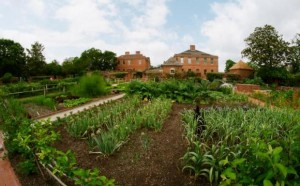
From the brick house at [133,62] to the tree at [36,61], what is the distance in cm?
2161

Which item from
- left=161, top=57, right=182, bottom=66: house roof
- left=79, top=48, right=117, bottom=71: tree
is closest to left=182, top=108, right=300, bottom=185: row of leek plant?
left=161, top=57, right=182, bottom=66: house roof

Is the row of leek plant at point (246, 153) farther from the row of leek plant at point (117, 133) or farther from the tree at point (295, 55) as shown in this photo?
the tree at point (295, 55)

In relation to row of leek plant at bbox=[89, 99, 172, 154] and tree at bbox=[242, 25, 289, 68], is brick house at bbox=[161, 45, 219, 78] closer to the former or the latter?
tree at bbox=[242, 25, 289, 68]

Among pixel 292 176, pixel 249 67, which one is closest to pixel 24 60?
pixel 249 67

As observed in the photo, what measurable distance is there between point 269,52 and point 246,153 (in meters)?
28.9

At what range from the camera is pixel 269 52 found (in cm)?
2980

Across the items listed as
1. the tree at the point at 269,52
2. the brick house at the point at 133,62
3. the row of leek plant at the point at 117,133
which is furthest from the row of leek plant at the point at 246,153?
the brick house at the point at 133,62

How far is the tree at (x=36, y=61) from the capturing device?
43.1 m

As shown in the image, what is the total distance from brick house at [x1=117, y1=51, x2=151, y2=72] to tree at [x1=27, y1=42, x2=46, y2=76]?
21614mm

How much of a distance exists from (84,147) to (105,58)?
64.3 meters

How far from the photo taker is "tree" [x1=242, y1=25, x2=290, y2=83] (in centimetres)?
2955

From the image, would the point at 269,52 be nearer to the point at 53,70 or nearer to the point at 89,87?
the point at 89,87

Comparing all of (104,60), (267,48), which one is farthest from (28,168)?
(104,60)

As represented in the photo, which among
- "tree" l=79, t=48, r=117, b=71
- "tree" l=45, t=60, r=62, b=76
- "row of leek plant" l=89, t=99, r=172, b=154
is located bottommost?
"row of leek plant" l=89, t=99, r=172, b=154
